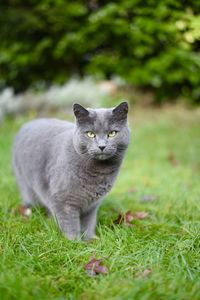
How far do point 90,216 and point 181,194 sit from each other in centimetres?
116

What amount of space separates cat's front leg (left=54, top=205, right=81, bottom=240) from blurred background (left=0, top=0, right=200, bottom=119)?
3440mm

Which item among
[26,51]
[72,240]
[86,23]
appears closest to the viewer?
[72,240]

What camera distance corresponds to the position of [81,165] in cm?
262

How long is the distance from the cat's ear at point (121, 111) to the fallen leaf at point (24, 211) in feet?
2.96

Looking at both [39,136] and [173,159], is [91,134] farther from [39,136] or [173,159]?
[173,159]

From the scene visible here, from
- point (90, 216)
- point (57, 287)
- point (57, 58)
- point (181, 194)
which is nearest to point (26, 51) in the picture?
point (57, 58)

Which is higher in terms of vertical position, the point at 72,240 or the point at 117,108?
the point at 117,108

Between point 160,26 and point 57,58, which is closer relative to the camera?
point 160,26

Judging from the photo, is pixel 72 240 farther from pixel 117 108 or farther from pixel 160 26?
pixel 160 26

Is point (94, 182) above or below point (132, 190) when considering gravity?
above

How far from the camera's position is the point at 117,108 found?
8.41ft

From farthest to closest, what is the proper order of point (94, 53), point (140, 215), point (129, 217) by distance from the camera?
1. point (94, 53)
2. point (140, 215)
3. point (129, 217)

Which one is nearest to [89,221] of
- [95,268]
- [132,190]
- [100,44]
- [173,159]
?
[95,268]

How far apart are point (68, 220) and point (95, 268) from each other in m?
0.71
